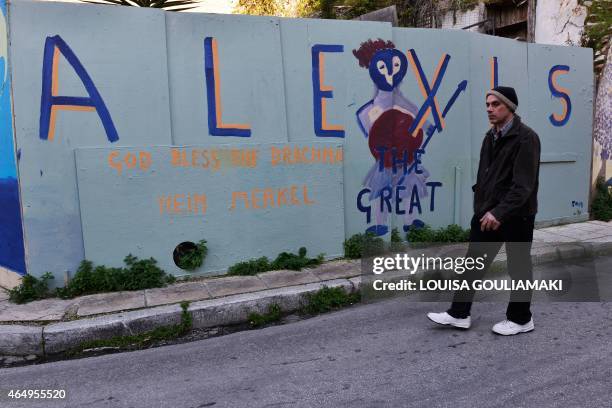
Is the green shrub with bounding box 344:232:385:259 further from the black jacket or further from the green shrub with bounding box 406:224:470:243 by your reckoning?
the black jacket

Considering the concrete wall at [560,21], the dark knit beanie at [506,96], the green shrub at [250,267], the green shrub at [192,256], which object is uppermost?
the concrete wall at [560,21]

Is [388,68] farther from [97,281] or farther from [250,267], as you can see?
[97,281]

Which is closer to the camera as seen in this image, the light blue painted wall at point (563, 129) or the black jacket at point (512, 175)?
the black jacket at point (512, 175)

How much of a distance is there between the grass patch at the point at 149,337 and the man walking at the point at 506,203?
209 cm

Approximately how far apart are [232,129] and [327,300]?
2.02m

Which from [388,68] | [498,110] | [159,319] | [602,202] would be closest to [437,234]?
[388,68]

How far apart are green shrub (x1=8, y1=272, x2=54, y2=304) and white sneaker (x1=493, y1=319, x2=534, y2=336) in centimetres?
399

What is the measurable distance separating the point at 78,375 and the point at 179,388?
829mm

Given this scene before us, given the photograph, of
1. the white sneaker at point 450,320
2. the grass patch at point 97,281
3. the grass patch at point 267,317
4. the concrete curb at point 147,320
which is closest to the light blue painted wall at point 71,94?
the grass patch at point 97,281

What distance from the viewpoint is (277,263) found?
5.36 metres

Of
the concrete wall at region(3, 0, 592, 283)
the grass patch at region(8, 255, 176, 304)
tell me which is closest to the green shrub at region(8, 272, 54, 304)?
the grass patch at region(8, 255, 176, 304)

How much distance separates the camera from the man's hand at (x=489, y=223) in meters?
3.56

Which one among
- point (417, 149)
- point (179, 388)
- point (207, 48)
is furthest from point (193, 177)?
point (417, 149)

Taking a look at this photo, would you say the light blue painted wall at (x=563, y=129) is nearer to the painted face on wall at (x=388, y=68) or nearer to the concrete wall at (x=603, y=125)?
the concrete wall at (x=603, y=125)
